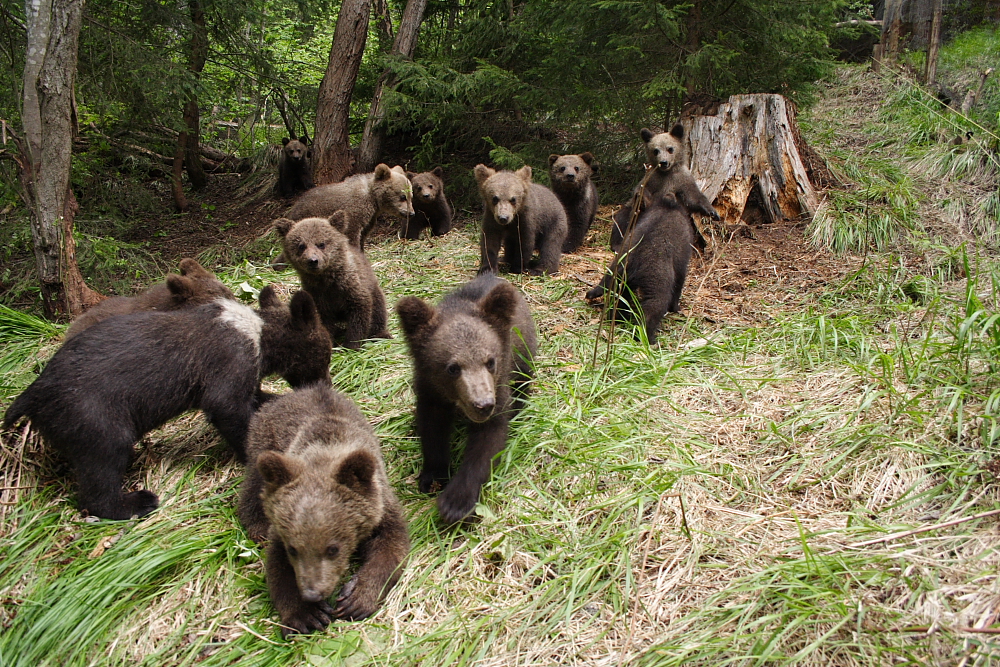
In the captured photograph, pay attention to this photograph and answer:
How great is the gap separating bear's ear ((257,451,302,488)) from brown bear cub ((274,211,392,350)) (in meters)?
2.90

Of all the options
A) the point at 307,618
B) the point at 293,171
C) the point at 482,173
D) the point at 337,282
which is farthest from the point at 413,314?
the point at 293,171

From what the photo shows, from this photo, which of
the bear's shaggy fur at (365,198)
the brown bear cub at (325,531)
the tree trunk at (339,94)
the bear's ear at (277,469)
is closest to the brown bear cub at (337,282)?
the brown bear cub at (325,531)

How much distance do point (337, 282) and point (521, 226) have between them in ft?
10.2

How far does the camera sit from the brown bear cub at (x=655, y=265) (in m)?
5.85

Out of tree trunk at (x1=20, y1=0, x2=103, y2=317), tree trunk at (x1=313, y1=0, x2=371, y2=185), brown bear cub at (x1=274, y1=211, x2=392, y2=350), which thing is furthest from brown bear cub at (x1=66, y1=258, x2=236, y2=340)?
tree trunk at (x1=313, y1=0, x2=371, y2=185)

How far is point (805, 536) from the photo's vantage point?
9.73 ft

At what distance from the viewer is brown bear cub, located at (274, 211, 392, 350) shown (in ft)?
20.8

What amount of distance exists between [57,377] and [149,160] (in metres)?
10.9

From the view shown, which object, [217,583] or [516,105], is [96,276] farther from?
[516,105]

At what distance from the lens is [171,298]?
18.6ft

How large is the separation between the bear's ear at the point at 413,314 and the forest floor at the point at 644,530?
98cm

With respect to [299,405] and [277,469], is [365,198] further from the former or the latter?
[277,469]

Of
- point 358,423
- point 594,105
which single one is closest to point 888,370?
point 358,423

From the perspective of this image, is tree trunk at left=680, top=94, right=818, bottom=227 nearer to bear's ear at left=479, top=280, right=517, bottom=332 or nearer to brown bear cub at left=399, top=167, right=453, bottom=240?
brown bear cub at left=399, top=167, right=453, bottom=240
